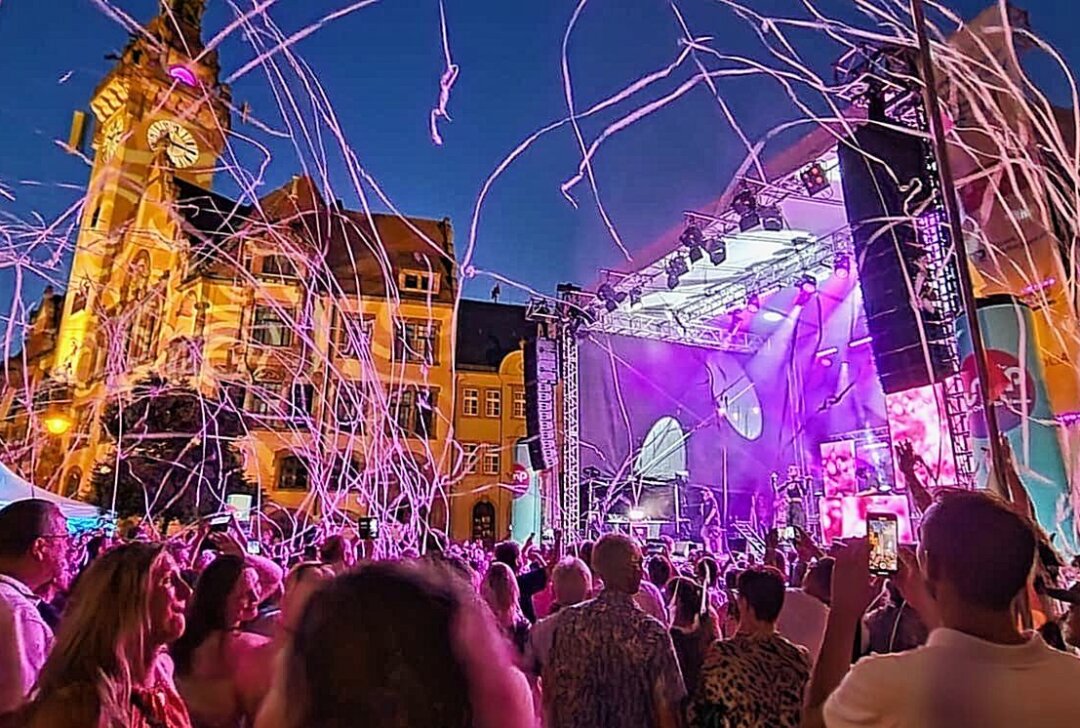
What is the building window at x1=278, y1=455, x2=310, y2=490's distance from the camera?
2770cm

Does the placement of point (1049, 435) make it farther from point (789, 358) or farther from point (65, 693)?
point (65, 693)

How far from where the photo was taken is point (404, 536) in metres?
11.4

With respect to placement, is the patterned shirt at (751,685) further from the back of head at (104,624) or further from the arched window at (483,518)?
the arched window at (483,518)

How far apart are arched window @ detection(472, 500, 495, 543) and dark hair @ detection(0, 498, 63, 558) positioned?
27.0 meters

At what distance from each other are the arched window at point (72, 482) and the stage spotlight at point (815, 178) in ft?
88.1

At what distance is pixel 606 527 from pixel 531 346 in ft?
13.6

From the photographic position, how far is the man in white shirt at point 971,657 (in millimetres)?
1389

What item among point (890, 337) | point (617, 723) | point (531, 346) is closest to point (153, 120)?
point (531, 346)

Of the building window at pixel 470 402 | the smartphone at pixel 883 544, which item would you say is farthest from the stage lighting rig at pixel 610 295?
the building window at pixel 470 402

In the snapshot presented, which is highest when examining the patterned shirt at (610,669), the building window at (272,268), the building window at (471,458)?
the building window at (272,268)

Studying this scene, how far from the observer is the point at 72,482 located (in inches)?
1202

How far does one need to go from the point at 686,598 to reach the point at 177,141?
3852cm

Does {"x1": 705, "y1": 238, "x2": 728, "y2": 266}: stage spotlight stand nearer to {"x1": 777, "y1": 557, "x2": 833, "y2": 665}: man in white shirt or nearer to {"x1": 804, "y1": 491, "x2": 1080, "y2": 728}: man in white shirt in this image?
{"x1": 777, "y1": 557, "x2": 833, "y2": 665}: man in white shirt

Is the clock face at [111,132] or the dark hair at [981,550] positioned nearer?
the dark hair at [981,550]
